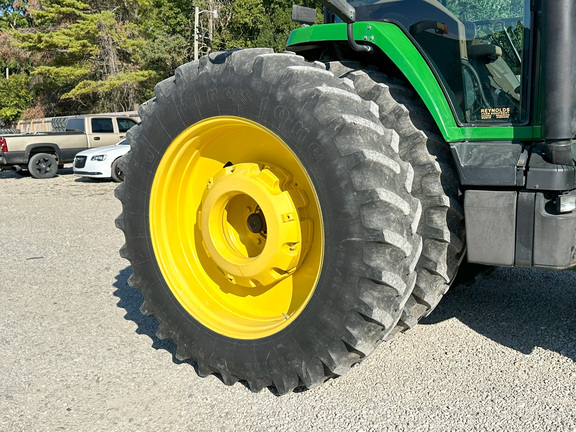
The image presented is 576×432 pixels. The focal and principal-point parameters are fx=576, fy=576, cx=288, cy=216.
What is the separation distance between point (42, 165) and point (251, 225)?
14004mm

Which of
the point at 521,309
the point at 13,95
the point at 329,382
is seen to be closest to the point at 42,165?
the point at 521,309

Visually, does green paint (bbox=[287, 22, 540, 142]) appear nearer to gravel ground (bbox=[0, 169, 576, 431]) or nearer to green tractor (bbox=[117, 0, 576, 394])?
Result: green tractor (bbox=[117, 0, 576, 394])

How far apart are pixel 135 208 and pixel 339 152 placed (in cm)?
133

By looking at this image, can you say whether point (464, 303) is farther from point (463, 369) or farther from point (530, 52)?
point (530, 52)

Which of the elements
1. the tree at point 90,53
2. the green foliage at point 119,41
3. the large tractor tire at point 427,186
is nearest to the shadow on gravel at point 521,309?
the large tractor tire at point 427,186

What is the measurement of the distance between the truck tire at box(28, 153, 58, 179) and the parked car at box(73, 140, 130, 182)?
142cm

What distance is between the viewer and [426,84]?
2652 millimetres

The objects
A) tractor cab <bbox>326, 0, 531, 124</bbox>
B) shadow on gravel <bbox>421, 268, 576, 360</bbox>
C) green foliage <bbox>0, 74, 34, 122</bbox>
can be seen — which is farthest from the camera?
green foliage <bbox>0, 74, 34, 122</bbox>

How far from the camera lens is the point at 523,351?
319 cm

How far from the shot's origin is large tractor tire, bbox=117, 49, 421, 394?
2396 mm

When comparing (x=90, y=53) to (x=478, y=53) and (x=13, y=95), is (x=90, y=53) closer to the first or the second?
(x=13, y=95)

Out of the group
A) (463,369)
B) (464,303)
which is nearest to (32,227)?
(464,303)

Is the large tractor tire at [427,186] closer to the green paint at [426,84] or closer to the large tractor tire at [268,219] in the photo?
the green paint at [426,84]

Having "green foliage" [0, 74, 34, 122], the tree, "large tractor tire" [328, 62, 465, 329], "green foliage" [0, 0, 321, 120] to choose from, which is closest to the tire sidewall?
"large tractor tire" [328, 62, 465, 329]
